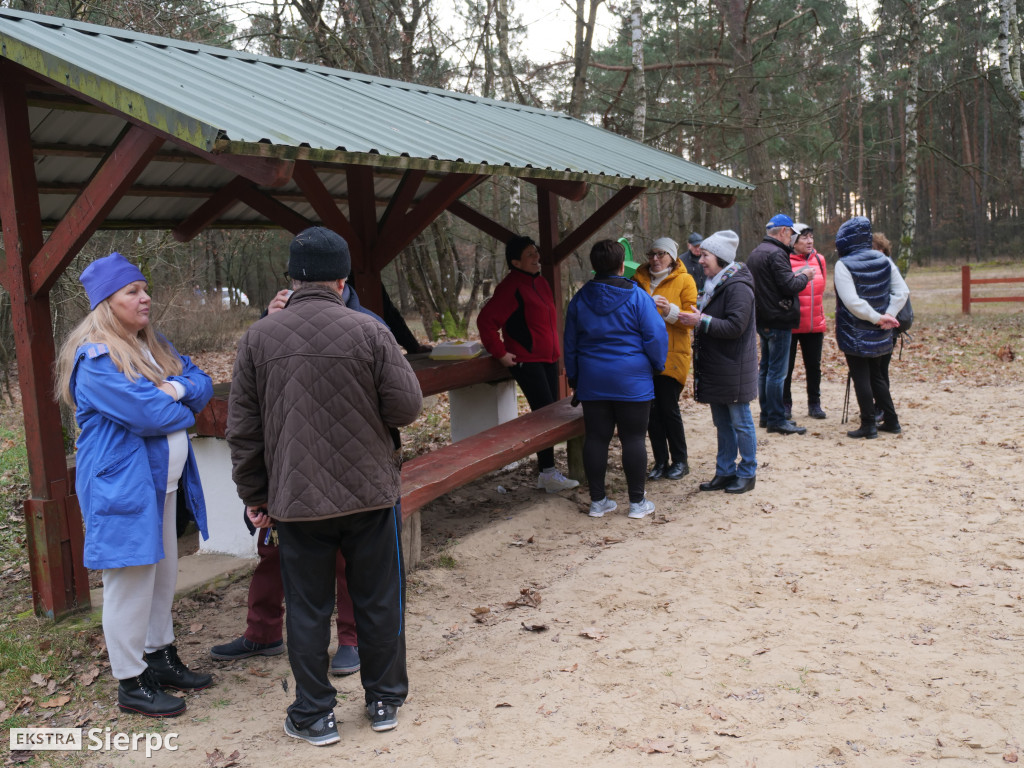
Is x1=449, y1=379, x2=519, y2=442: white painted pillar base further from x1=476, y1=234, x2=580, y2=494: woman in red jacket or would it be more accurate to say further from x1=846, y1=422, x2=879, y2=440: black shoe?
x1=846, y1=422, x2=879, y2=440: black shoe

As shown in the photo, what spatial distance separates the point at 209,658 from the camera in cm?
412

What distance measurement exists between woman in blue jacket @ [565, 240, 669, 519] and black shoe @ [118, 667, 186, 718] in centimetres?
314

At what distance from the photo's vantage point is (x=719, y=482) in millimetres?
6426

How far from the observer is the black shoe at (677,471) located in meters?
6.88

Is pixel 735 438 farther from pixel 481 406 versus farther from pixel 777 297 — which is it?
pixel 481 406

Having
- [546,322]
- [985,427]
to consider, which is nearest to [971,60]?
[985,427]

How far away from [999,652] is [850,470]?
307 cm

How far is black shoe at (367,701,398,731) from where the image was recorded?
10.9 feet

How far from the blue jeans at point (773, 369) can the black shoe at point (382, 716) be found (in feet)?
17.7

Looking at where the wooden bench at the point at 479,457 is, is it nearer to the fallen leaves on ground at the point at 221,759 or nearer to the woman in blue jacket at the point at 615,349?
the woman in blue jacket at the point at 615,349

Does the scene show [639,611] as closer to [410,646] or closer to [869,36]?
[410,646]

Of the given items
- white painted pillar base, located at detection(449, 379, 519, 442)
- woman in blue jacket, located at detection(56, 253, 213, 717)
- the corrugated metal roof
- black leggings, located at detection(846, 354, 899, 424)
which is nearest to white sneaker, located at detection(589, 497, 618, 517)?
white painted pillar base, located at detection(449, 379, 519, 442)

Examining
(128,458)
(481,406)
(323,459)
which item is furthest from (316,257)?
(481,406)

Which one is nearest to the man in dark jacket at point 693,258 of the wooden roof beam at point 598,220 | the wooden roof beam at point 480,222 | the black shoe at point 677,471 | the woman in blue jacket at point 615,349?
the wooden roof beam at point 598,220
